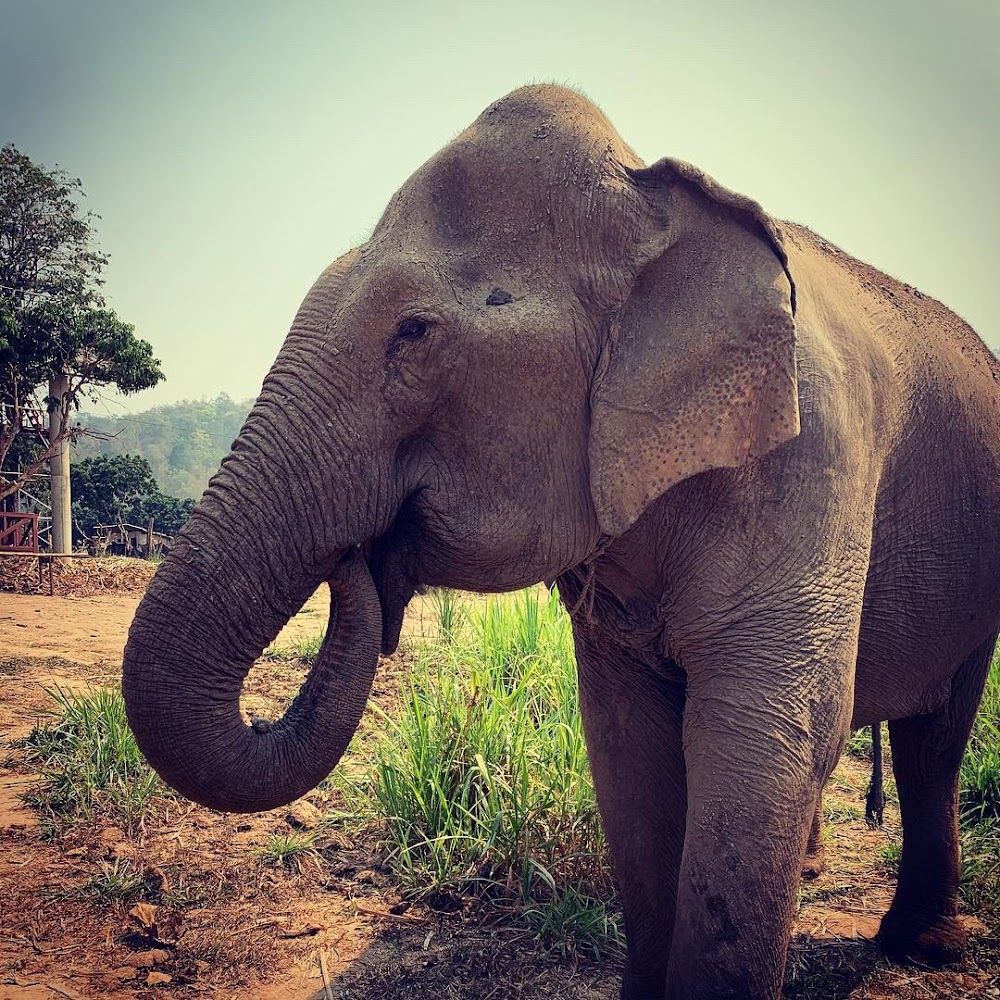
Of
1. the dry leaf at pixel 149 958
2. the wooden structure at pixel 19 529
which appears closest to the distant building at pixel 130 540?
the wooden structure at pixel 19 529

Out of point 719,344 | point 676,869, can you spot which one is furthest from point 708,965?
point 719,344

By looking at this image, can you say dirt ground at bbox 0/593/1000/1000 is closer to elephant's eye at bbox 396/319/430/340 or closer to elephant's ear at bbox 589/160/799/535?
elephant's ear at bbox 589/160/799/535

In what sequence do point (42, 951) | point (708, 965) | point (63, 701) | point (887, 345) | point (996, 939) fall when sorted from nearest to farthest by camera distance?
point (708, 965)
point (887, 345)
point (42, 951)
point (996, 939)
point (63, 701)

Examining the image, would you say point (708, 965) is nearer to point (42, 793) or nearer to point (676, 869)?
point (676, 869)

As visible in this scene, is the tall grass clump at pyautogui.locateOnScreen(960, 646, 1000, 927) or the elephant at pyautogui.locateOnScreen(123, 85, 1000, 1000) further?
the tall grass clump at pyautogui.locateOnScreen(960, 646, 1000, 927)

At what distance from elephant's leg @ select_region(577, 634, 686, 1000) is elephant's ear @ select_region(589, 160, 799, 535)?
0.92 m

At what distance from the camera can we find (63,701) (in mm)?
5582

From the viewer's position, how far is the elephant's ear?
7.29ft

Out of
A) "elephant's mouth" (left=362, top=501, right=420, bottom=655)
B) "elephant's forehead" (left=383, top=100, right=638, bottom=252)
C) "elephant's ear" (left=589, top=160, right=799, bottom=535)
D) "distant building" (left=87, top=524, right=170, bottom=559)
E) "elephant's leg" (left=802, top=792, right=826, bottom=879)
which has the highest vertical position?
"elephant's forehead" (left=383, top=100, right=638, bottom=252)

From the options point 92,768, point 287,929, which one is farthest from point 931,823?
point 92,768

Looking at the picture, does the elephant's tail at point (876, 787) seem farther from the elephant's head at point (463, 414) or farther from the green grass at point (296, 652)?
the green grass at point (296, 652)

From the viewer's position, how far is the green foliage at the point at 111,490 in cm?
2767

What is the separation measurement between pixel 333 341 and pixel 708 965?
1.67 m

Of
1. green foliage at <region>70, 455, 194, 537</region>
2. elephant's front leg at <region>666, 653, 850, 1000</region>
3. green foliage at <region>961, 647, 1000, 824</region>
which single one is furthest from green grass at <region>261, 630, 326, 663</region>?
green foliage at <region>70, 455, 194, 537</region>
